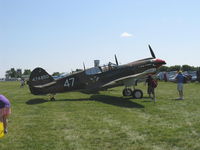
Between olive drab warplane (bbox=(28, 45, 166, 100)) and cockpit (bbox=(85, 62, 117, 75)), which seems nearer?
olive drab warplane (bbox=(28, 45, 166, 100))

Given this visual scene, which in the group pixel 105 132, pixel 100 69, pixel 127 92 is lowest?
pixel 105 132

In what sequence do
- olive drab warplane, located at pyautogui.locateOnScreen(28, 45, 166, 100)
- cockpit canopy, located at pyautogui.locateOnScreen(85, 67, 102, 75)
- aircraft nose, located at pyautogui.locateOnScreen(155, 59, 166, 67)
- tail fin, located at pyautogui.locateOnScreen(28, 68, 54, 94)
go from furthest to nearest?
aircraft nose, located at pyautogui.locateOnScreen(155, 59, 166, 67), cockpit canopy, located at pyautogui.locateOnScreen(85, 67, 102, 75), olive drab warplane, located at pyautogui.locateOnScreen(28, 45, 166, 100), tail fin, located at pyautogui.locateOnScreen(28, 68, 54, 94)

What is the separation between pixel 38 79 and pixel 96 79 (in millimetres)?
3568

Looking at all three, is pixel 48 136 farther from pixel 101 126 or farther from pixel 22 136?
pixel 101 126

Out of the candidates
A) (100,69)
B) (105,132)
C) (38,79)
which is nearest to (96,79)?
(100,69)

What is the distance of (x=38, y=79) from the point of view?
14.1 metres

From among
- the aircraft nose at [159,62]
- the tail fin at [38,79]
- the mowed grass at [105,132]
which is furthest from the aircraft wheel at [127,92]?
the mowed grass at [105,132]

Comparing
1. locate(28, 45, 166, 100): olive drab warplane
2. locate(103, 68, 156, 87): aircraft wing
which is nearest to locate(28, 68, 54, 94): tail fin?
locate(28, 45, 166, 100): olive drab warplane

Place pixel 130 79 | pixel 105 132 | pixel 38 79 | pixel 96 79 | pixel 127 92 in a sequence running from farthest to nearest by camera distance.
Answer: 1. pixel 127 92
2. pixel 96 79
3. pixel 130 79
4. pixel 38 79
5. pixel 105 132

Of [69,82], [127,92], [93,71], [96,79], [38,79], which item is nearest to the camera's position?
[38,79]

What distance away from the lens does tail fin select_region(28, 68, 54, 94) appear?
1391cm

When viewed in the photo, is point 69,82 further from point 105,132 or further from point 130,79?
point 105,132

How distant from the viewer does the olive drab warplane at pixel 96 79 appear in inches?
553

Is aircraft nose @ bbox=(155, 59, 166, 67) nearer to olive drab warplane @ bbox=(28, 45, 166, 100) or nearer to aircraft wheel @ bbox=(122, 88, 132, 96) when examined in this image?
olive drab warplane @ bbox=(28, 45, 166, 100)
